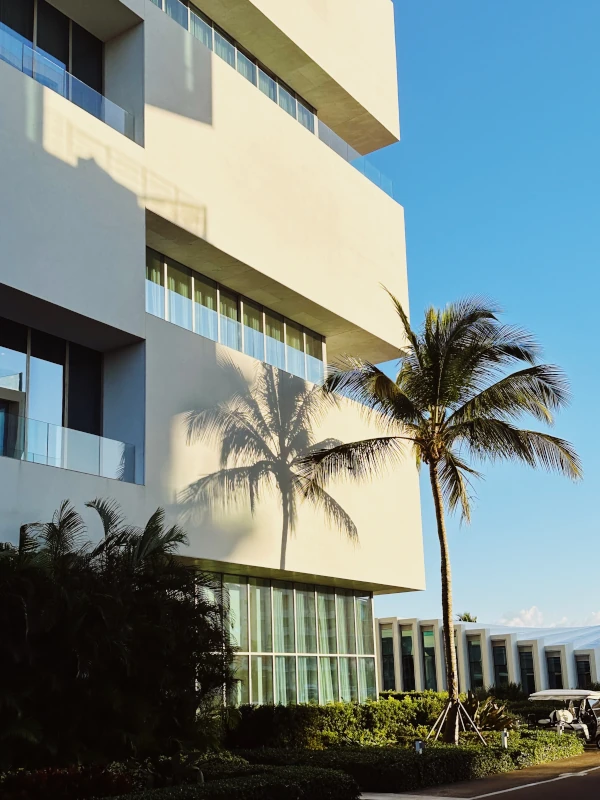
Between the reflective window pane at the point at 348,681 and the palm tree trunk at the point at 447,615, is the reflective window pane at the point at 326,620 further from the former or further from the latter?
the palm tree trunk at the point at 447,615

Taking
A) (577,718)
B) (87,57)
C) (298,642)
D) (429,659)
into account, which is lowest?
(577,718)

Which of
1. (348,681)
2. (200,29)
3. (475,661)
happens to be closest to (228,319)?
(200,29)

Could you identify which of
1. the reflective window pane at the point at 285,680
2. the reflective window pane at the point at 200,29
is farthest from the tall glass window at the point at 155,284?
the reflective window pane at the point at 285,680

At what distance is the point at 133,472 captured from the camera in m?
18.3

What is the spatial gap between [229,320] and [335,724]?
10.2 meters

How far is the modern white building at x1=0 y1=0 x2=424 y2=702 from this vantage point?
679 inches

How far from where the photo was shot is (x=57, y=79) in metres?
18.0

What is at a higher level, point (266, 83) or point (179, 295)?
point (266, 83)

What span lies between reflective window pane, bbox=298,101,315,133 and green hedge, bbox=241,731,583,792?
17579 millimetres

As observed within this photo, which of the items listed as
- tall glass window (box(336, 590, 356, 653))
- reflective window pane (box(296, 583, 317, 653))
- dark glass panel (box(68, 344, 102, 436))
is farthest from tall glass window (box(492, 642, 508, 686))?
dark glass panel (box(68, 344, 102, 436))

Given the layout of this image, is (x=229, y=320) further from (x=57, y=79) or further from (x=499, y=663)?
(x=499, y=663)

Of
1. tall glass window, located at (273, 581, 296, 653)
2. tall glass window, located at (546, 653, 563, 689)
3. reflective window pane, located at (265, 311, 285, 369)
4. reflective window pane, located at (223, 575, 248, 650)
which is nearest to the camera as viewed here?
reflective window pane, located at (223, 575, 248, 650)

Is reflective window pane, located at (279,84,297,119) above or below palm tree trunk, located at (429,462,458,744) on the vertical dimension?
above

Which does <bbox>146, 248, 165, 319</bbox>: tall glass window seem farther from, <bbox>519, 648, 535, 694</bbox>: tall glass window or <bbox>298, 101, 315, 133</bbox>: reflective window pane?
<bbox>519, 648, 535, 694</bbox>: tall glass window
